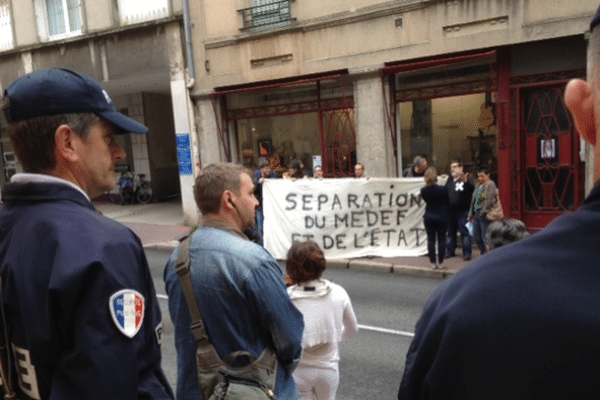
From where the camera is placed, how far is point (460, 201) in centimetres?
924

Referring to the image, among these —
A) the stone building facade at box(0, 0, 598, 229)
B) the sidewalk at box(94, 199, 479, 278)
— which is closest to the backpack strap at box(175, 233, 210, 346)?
the sidewalk at box(94, 199, 479, 278)

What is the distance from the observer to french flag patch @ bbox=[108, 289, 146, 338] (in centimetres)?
144

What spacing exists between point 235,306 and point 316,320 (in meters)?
1.04

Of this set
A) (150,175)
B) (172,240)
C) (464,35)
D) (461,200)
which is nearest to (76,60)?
(150,175)

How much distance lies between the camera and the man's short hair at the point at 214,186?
8.84 feet

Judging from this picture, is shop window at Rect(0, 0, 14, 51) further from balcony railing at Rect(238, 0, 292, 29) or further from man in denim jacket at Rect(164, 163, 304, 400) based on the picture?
man in denim jacket at Rect(164, 163, 304, 400)

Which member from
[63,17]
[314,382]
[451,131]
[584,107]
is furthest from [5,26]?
[584,107]

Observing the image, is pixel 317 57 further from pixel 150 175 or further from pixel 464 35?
pixel 150 175

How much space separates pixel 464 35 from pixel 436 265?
516 cm

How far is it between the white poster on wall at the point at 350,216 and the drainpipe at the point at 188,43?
17.7 feet

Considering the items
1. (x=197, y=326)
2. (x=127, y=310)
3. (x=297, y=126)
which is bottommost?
(x=197, y=326)

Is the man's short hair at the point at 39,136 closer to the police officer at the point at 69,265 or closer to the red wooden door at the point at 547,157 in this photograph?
the police officer at the point at 69,265

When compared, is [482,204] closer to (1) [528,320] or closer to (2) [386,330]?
(2) [386,330]

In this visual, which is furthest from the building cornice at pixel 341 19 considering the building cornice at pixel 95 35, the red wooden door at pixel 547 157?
the red wooden door at pixel 547 157
